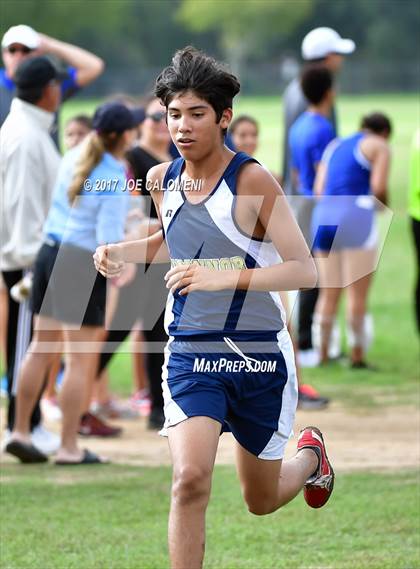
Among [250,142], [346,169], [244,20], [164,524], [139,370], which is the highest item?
[244,20]

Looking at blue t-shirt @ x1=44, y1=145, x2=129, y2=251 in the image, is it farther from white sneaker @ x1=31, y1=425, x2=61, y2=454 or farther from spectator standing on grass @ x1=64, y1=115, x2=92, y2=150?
spectator standing on grass @ x1=64, y1=115, x2=92, y2=150

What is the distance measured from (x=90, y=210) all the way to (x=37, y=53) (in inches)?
68.1

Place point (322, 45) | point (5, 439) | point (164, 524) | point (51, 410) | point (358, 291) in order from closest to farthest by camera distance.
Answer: point (164, 524)
point (5, 439)
point (51, 410)
point (358, 291)
point (322, 45)

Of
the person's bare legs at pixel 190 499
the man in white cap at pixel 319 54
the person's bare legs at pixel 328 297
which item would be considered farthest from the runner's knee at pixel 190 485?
the man in white cap at pixel 319 54

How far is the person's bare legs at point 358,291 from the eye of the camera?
9.88 meters

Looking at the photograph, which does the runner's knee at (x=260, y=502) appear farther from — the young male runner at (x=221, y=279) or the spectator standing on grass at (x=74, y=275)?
the spectator standing on grass at (x=74, y=275)

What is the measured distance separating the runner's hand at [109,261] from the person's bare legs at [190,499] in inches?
30.9

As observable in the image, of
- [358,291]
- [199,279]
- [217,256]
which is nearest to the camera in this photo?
[199,279]

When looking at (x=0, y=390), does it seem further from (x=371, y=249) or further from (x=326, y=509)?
(x=326, y=509)

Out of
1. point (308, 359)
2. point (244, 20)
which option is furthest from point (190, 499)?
point (244, 20)

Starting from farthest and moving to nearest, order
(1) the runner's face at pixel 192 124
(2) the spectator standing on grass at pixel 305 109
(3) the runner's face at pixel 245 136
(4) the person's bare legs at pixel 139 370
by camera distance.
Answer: (2) the spectator standing on grass at pixel 305 109 < (4) the person's bare legs at pixel 139 370 < (3) the runner's face at pixel 245 136 < (1) the runner's face at pixel 192 124

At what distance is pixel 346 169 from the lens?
385 inches

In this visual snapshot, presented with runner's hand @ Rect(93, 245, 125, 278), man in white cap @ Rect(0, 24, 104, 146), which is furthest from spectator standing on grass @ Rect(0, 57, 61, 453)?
runner's hand @ Rect(93, 245, 125, 278)

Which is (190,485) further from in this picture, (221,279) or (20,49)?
(20,49)
